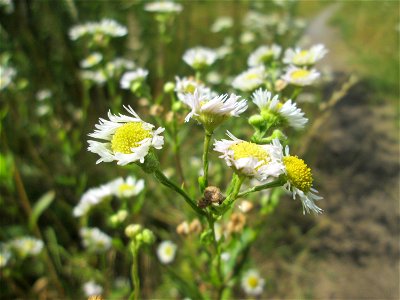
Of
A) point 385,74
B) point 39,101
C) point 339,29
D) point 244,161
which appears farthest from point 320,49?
point 339,29

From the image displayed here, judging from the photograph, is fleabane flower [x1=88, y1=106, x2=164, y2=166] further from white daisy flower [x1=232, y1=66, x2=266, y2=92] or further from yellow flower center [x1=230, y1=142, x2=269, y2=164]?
white daisy flower [x1=232, y1=66, x2=266, y2=92]

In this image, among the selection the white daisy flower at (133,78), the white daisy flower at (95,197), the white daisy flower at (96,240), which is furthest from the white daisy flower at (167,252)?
the white daisy flower at (133,78)

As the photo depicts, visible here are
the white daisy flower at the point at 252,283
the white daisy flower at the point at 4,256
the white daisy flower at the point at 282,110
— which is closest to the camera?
the white daisy flower at the point at 282,110

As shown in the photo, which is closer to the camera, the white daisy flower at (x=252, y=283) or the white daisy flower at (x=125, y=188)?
the white daisy flower at (x=125, y=188)

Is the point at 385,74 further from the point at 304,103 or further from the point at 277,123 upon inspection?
the point at 277,123

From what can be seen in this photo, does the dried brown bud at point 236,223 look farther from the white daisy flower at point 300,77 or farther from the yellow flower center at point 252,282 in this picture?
the yellow flower center at point 252,282

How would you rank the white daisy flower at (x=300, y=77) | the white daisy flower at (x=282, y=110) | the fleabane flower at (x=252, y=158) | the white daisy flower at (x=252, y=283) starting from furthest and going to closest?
the white daisy flower at (x=252, y=283) → the white daisy flower at (x=300, y=77) → the white daisy flower at (x=282, y=110) → the fleabane flower at (x=252, y=158)

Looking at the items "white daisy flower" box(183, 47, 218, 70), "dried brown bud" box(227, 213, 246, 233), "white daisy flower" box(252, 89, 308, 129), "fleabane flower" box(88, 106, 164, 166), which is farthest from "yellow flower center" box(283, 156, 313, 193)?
"white daisy flower" box(183, 47, 218, 70)
